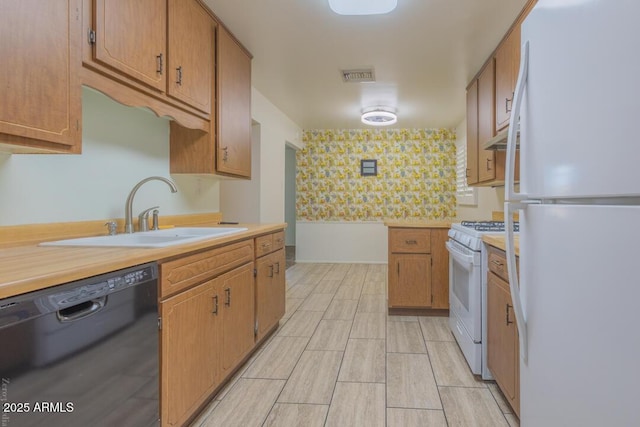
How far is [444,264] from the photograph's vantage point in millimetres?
3461

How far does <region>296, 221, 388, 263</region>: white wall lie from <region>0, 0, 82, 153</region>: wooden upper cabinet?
509cm

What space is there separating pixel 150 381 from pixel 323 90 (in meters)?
3.39

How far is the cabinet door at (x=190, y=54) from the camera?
78.2 inches

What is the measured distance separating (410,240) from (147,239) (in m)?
2.34

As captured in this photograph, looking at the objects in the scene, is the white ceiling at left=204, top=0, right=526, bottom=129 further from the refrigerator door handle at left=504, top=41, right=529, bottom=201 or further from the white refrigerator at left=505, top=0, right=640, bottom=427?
the white refrigerator at left=505, top=0, right=640, bottom=427

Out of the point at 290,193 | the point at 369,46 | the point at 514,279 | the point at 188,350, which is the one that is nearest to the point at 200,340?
the point at 188,350

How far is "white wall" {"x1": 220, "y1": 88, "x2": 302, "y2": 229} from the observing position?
13.8 feet

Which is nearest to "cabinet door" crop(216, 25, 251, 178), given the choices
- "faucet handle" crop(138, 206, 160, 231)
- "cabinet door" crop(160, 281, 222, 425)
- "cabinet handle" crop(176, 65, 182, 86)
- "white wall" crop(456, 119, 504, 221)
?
"cabinet handle" crop(176, 65, 182, 86)

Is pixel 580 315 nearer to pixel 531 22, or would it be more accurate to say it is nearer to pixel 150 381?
pixel 531 22

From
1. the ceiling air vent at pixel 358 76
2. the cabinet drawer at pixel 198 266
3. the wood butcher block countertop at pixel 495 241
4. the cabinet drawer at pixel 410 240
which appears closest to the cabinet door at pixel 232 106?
the cabinet drawer at pixel 198 266

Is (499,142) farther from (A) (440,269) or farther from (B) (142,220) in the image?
(B) (142,220)

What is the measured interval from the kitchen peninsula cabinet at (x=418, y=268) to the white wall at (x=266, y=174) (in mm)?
1595

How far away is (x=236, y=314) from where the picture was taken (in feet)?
7.03

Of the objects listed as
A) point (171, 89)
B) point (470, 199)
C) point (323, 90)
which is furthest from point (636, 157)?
point (470, 199)
